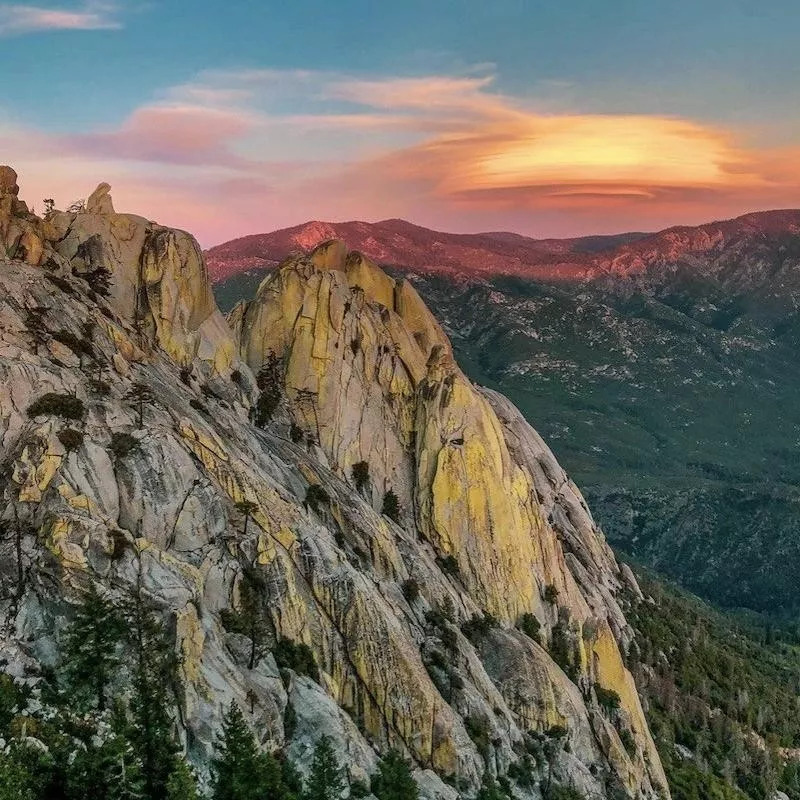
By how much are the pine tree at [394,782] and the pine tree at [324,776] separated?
4.54 meters

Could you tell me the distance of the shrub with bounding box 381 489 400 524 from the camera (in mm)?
112625

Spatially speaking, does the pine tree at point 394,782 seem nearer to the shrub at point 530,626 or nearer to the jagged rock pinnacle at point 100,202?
the shrub at point 530,626

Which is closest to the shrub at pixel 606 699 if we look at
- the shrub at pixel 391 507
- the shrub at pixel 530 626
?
the shrub at pixel 530 626

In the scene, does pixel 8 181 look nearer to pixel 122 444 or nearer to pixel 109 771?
pixel 122 444

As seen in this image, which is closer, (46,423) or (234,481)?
(46,423)

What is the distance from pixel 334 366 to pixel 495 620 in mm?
41274

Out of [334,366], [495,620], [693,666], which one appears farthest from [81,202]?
[693,666]

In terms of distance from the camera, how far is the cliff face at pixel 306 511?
6562 centimetres

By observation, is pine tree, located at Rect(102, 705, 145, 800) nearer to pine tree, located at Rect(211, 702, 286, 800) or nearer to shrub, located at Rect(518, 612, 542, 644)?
pine tree, located at Rect(211, 702, 286, 800)

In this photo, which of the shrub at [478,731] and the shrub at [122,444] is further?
the shrub at [478,731]

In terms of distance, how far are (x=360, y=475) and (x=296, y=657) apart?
1644 inches

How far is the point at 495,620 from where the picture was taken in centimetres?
11000

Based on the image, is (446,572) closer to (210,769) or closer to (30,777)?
(210,769)

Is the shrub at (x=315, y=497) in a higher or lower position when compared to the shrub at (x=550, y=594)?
higher
